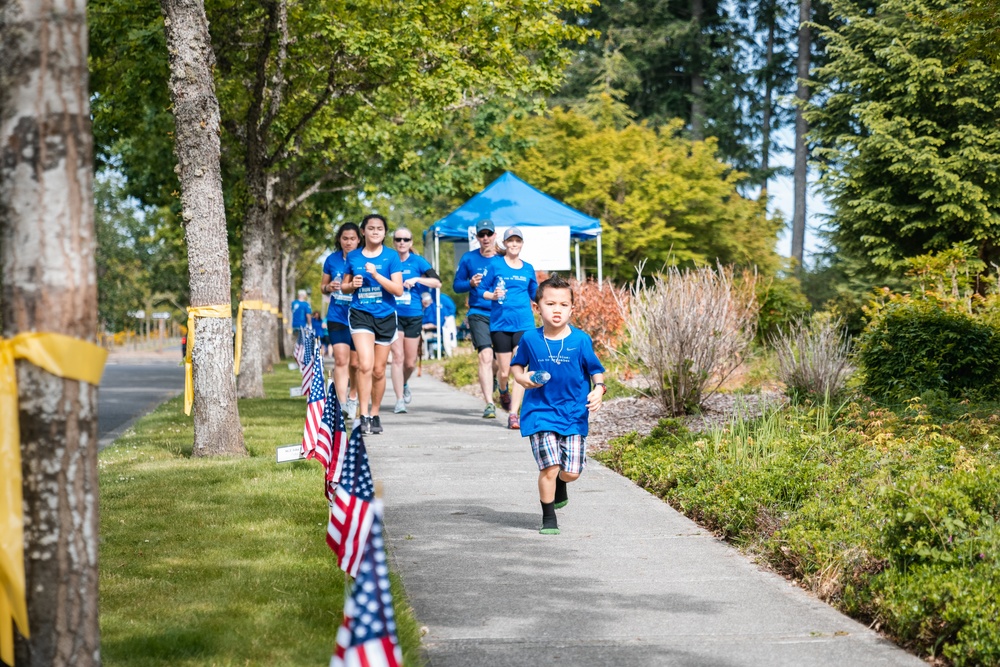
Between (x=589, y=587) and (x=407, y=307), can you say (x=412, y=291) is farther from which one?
(x=589, y=587)

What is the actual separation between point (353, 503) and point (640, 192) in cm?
3150

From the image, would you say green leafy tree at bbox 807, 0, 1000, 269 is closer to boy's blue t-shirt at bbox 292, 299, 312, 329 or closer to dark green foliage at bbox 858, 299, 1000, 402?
boy's blue t-shirt at bbox 292, 299, 312, 329

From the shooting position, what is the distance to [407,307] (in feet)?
41.8

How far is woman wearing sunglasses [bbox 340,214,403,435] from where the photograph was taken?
36.3 feet

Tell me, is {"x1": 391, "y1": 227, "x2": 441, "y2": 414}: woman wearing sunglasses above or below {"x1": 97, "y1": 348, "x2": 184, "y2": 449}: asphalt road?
above

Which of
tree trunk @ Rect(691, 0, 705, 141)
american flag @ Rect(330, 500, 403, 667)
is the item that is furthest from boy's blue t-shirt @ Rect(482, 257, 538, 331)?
tree trunk @ Rect(691, 0, 705, 141)

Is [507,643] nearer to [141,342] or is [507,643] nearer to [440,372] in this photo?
[440,372]

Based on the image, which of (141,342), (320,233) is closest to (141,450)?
(320,233)

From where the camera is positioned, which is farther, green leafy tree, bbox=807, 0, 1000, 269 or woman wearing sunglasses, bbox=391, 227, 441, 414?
green leafy tree, bbox=807, 0, 1000, 269

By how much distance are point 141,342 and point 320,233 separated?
62679 millimetres

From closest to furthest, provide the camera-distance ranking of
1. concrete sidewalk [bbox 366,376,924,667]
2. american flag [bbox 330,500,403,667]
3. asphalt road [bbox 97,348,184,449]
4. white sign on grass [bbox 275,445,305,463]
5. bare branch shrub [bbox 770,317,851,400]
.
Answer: american flag [bbox 330,500,403,667]
concrete sidewalk [bbox 366,376,924,667]
white sign on grass [bbox 275,445,305,463]
bare branch shrub [bbox 770,317,851,400]
asphalt road [bbox 97,348,184,449]

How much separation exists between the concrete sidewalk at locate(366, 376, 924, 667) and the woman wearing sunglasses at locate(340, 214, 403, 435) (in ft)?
7.39

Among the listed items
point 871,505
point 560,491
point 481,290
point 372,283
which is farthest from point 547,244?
point 871,505

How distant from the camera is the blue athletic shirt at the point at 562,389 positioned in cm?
705
